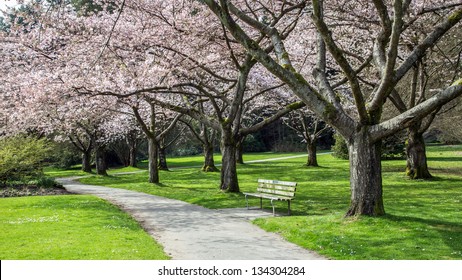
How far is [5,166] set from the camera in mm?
21094

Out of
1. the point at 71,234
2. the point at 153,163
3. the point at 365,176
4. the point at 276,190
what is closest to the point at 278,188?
the point at 276,190

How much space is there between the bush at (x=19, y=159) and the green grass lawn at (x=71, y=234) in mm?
5568

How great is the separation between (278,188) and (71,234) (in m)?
6.23

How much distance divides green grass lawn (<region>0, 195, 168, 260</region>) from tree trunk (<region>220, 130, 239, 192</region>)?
5.10 metres

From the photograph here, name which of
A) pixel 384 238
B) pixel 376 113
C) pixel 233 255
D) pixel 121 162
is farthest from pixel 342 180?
pixel 121 162

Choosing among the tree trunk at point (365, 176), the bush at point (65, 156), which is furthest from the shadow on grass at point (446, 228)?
the bush at point (65, 156)

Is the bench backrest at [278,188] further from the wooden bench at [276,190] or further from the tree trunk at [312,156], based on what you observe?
the tree trunk at [312,156]

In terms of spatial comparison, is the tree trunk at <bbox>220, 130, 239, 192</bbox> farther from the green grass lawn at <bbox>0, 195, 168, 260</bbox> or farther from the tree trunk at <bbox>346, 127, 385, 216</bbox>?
the tree trunk at <bbox>346, 127, 385, 216</bbox>

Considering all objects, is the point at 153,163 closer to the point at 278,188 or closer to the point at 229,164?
the point at 229,164

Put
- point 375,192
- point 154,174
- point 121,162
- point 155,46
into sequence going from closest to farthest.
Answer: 1. point 375,192
2. point 155,46
3. point 154,174
4. point 121,162

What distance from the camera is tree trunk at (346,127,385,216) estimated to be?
34.6 ft

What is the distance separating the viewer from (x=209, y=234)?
1046 cm

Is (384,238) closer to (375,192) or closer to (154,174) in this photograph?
(375,192)
